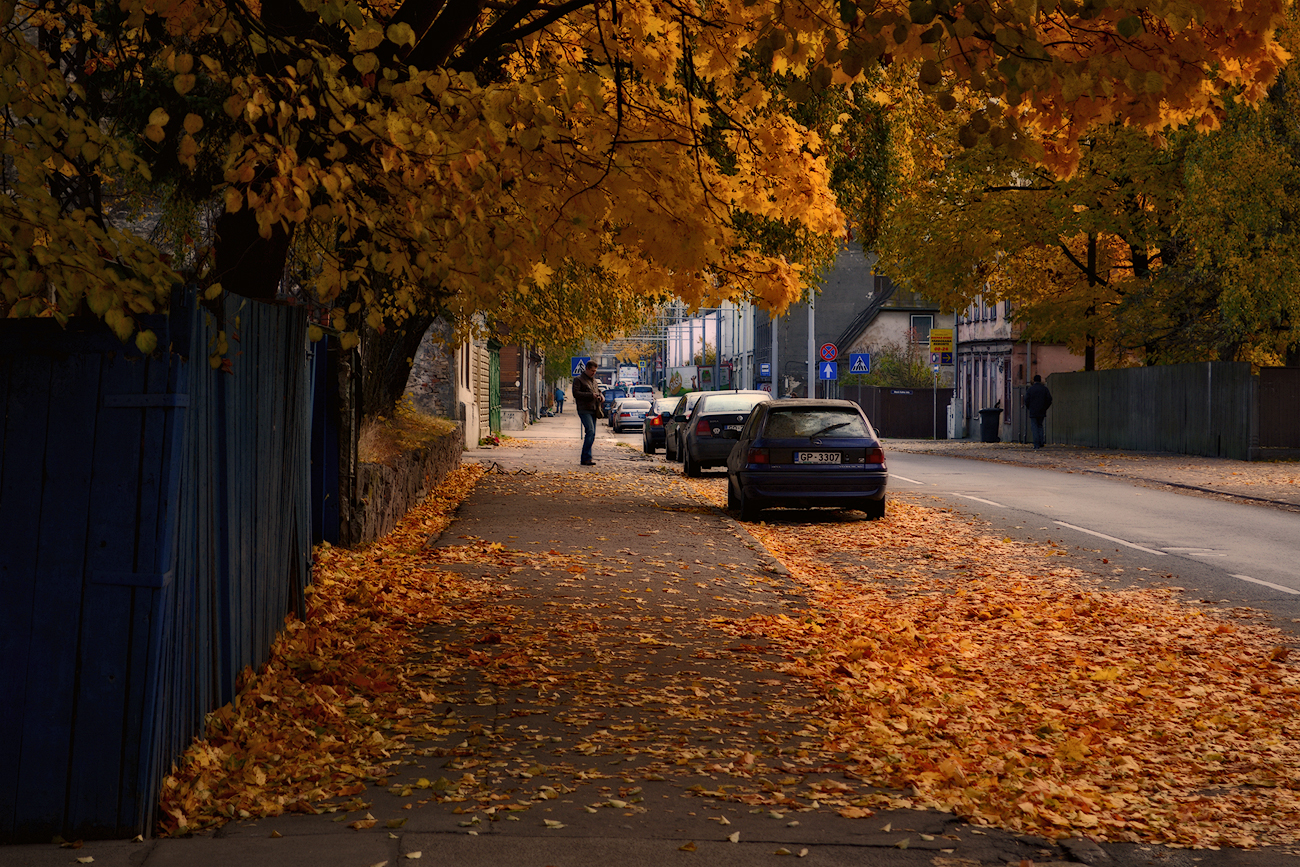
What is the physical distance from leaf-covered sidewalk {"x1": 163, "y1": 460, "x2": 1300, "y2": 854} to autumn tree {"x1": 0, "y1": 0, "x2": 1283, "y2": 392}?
186 cm

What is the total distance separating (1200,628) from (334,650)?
5.73 meters

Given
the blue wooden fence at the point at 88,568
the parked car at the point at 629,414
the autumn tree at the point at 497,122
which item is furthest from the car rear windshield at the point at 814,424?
the parked car at the point at 629,414

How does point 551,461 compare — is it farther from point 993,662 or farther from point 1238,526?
point 993,662

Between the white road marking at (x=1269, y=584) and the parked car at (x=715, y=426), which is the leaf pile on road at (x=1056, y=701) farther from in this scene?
the parked car at (x=715, y=426)

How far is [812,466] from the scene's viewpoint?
16203mm

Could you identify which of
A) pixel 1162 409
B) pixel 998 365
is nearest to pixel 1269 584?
pixel 1162 409

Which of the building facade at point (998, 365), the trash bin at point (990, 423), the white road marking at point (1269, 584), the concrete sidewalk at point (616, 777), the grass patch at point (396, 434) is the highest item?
the building facade at point (998, 365)

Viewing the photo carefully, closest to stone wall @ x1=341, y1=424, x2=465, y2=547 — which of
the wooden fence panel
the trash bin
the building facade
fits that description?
the wooden fence panel

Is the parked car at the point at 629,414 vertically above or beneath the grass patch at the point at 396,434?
above

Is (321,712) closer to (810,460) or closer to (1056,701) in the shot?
(1056,701)

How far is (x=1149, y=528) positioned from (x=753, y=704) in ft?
34.1

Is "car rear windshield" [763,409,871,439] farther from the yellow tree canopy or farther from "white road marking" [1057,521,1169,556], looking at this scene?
the yellow tree canopy

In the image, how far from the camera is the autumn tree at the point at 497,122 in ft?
17.0

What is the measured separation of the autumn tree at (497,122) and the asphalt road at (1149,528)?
4.29m
